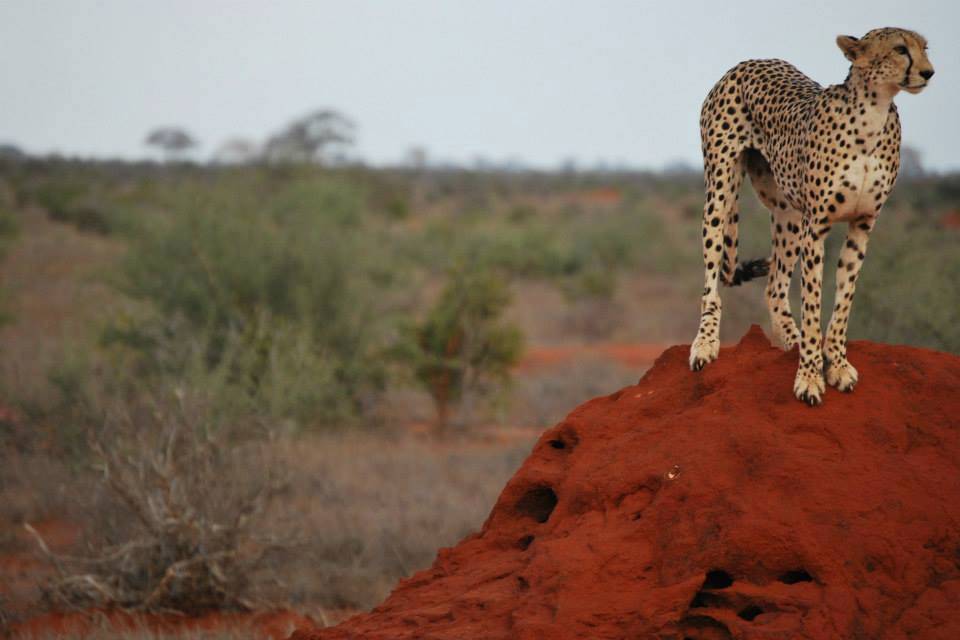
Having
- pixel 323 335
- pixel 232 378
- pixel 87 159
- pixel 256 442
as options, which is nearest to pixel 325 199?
pixel 323 335

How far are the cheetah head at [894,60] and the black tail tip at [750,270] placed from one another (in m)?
1.19

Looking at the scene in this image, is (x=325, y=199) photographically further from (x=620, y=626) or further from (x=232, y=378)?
(x=620, y=626)

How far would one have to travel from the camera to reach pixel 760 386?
4461 millimetres

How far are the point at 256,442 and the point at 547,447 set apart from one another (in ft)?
18.0

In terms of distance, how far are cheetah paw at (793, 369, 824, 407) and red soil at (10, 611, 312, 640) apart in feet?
13.2

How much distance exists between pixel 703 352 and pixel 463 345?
33.3 ft

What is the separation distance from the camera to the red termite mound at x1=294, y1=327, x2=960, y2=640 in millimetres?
3707

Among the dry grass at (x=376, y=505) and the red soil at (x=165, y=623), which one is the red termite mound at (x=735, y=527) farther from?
the dry grass at (x=376, y=505)

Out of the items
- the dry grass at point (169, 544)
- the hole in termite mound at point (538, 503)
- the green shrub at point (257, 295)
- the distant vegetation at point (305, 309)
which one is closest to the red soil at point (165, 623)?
the dry grass at point (169, 544)

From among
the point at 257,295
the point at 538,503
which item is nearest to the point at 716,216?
the point at 538,503

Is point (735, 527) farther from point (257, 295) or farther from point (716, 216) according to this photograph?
point (257, 295)

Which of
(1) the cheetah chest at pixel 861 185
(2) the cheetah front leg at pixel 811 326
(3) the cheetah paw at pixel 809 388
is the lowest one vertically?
(3) the cheetah paw at pixel 809 388

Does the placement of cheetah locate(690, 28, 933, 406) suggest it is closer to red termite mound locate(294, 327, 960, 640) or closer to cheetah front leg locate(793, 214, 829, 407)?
cheetah front leg locate(793, 214, 829, 407)

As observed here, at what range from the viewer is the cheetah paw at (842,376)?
14.1 feet
